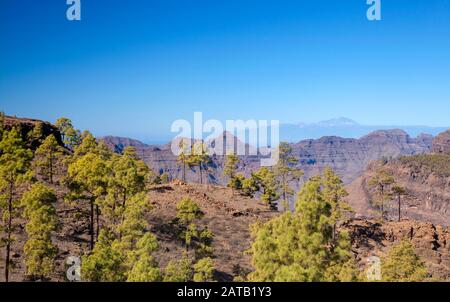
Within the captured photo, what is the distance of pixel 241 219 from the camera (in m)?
67.6

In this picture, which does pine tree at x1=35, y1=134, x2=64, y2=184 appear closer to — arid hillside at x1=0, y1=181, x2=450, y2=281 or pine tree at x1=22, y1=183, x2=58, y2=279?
arid hillside at x1=0, y1=181, x2=450, y2=281

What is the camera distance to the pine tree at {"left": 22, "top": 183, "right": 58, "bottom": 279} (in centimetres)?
3284

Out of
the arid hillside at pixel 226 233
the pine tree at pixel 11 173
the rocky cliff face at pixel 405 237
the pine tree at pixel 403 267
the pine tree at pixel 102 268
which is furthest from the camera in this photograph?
the rocky cliff face at pixel 405 237

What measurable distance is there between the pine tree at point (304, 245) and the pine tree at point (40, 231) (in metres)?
18.9

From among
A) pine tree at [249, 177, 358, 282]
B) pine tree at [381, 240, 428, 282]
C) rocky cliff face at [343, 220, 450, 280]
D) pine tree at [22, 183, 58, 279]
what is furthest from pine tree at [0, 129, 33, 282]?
rocky cliff face at [343, 220, 450, 280]

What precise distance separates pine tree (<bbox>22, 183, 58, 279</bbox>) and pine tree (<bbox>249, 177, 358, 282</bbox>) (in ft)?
61.9

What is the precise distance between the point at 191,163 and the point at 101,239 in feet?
130

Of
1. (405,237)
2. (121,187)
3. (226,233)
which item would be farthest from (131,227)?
(405,237)

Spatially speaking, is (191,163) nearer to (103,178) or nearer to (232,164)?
(232,164)

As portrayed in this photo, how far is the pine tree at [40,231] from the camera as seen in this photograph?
3284cm

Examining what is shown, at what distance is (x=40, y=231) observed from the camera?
111 ft

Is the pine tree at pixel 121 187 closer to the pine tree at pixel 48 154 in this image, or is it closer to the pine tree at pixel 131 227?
the pine tree at pixel 131 227

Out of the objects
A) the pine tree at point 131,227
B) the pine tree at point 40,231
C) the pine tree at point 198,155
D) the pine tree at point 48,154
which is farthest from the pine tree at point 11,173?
the pine tree at point 198,155
